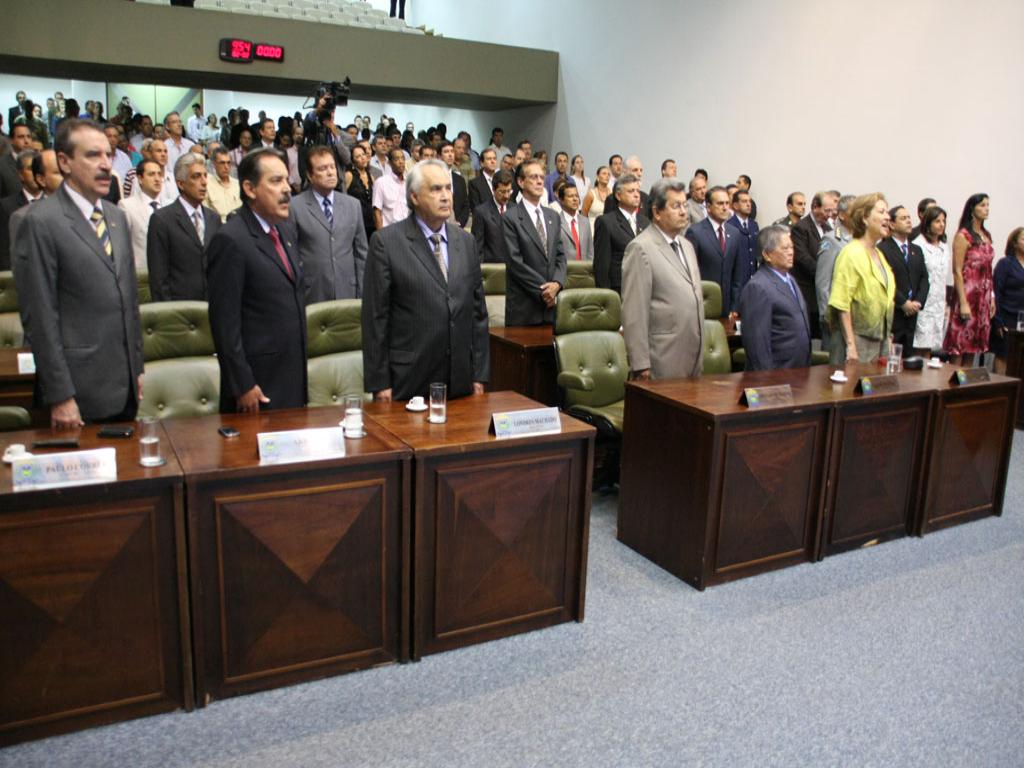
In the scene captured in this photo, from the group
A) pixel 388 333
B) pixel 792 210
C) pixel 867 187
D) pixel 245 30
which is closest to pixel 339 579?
pixel 388 333

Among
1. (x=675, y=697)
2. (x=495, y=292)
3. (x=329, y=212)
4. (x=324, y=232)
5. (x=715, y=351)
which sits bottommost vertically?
(x=675, y=697)

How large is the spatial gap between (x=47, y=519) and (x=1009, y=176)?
22.9 feet

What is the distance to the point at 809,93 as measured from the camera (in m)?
8.07

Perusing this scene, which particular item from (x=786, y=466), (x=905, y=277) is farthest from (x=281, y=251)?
(x=905, y=277)

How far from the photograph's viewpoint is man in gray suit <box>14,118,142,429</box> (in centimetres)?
248

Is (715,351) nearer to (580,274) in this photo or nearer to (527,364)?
(527,364)

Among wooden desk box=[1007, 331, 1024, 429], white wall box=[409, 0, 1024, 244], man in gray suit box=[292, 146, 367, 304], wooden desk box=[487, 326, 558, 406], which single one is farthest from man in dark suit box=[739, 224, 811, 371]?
white wall box=[409, 0, 1024, 244]

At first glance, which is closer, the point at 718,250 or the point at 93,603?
the point at 93,603

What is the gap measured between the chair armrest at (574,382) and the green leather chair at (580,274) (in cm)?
170

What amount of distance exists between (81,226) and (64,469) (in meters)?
0.90

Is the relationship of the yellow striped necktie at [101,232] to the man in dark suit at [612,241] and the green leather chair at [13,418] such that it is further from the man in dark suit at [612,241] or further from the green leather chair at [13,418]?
the man in dark suit at [612,241]

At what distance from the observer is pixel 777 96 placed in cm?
841

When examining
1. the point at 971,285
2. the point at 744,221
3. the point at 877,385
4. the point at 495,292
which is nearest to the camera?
the point at 877,385

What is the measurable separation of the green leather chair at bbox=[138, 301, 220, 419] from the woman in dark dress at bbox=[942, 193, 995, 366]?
5.27 meters
